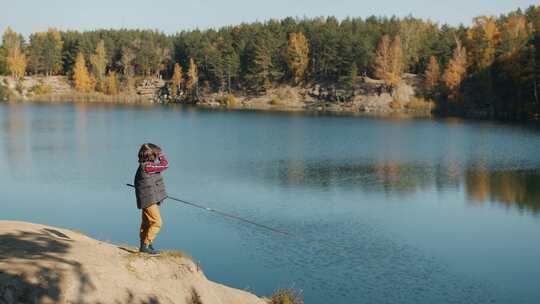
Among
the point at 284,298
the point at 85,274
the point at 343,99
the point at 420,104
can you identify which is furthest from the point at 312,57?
the point at 85,274

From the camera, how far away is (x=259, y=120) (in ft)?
266

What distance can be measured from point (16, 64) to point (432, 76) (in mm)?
94031

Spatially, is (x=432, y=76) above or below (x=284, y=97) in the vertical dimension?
above

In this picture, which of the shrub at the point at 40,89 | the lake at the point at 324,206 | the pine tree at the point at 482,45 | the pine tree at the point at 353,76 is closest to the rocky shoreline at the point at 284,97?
the shrub at the point at 40,89

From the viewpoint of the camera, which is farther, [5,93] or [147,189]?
[5,93]

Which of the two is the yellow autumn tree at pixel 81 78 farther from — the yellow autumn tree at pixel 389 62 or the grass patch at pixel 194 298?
the grass patch at pixel 194 298

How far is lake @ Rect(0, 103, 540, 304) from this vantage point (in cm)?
1772

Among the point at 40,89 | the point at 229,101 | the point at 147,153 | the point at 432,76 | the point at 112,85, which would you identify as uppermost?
the point at 432,76

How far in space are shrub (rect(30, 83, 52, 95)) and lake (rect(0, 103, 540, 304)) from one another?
7717 cm

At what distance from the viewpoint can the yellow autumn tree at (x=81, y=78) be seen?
136000 mm

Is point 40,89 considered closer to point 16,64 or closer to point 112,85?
point 16,64

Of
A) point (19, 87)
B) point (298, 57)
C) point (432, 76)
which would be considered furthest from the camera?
point (19, 87)

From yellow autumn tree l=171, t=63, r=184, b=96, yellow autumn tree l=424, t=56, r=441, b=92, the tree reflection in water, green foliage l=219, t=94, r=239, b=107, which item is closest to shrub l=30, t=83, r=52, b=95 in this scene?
yellow autumn tree l=171, t=63, r=184, b=96

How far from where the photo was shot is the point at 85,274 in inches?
376
